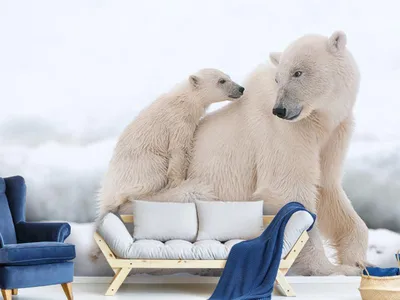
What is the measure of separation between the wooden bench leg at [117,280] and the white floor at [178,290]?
0.16 ft

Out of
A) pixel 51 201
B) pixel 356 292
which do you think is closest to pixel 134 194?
pixel 51 201

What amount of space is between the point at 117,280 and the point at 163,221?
0.53 meters

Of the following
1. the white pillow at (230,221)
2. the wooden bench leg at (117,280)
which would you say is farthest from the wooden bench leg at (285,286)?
the wooden bench leg at (117,280)

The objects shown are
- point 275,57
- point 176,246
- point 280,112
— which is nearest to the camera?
point 176,246

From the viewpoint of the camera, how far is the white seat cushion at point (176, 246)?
411 cm

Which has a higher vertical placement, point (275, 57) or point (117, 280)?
point (275, 57)

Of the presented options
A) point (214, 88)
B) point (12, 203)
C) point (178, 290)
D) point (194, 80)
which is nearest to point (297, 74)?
point (214, 88)

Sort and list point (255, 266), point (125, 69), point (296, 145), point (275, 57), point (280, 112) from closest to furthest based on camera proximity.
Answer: point (255, 266) < point (280, 112) < point (296, 145) < point (275, 57) < point (125, 69)

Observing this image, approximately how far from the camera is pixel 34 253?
379cm

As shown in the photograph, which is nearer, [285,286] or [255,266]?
[255,266]

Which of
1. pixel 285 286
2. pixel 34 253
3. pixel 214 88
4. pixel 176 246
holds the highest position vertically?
pixel 214 88

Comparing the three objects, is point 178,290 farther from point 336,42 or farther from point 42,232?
point 336,42

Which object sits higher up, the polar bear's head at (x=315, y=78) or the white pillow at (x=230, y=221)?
the polar bear's head at (x=315, y=78)

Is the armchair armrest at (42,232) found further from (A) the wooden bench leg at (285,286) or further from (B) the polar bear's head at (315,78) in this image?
(B) the polar bear's head at (315,78)
